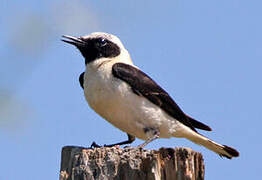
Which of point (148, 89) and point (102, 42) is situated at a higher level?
point (102, 42)

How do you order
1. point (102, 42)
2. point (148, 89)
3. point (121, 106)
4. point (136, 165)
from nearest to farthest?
point (136, 165)
point (121, 106)
point (148, 89)
point (102, 42)

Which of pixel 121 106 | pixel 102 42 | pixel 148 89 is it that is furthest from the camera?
pixel 102 42

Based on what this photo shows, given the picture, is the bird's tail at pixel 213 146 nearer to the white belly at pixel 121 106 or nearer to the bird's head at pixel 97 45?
the white belly at pixel 121 106

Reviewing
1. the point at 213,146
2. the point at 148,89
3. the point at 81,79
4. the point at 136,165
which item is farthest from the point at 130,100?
the point at 136,165

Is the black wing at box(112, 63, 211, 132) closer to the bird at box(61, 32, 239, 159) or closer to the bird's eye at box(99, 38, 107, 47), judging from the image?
the bird at box(61, 32, 239, 159)

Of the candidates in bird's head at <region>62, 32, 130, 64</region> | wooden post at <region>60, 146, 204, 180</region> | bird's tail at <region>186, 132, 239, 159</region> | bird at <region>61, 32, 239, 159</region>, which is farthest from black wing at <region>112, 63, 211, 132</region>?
wooden post at <region>60, 146, 204, 180</region>

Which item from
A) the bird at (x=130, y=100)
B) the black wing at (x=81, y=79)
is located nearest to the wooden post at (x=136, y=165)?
the bird at (x=130, y=100)

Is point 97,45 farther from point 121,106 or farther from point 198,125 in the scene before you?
point 198,125

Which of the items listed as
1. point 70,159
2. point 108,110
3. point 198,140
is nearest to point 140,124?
point 108,110

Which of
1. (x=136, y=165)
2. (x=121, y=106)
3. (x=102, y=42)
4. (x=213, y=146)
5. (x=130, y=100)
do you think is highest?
Answer: (x=102, y=42)
